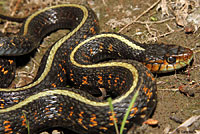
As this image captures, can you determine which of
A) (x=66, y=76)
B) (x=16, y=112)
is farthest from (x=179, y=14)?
(x=16, y=112)

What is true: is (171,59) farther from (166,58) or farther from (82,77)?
(82,77)

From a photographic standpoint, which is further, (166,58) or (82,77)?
(82,77)

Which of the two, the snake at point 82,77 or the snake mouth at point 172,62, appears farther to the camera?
the snake mouth at point 172,62

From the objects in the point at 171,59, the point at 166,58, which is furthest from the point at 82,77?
the point at 171,59

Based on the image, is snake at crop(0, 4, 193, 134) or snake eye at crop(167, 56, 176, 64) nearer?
snake at crop(0, 4, 193, 134)
